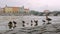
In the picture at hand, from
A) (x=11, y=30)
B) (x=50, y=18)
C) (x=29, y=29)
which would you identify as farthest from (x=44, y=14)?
(x=11, y=30)

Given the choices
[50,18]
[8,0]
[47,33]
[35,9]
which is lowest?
[47,33]

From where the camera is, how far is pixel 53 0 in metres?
4.31

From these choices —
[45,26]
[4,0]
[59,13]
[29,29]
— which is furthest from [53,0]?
[4,0]

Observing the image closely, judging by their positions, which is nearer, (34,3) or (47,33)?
(47,33)

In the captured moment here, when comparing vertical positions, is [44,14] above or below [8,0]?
below

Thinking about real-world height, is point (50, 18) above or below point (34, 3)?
below

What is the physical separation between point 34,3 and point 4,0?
2.82ft

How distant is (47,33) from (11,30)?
1043 mm

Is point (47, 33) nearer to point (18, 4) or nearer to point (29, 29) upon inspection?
point (29, 29)

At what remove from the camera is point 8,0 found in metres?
4.41

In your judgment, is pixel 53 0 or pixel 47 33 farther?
Answer: pixel 53 0

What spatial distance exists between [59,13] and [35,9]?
→ 0.68 m

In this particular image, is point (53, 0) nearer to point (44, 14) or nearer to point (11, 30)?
point (44, 14)

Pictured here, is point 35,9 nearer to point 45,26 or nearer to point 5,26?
point 45,26
